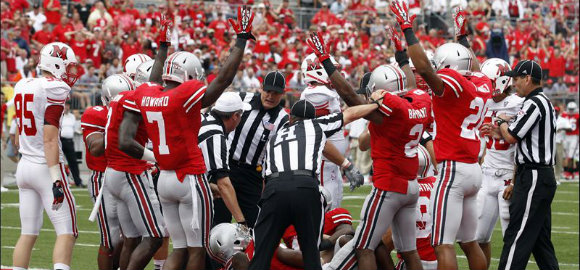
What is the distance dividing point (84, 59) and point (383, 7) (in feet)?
34.3

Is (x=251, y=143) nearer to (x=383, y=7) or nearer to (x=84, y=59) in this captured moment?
(x=84, y=59)

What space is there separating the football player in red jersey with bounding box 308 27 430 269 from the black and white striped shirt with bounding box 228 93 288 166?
1512 millimetres

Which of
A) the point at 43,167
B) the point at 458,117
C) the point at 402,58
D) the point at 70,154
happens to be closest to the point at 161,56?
the point at 43,167

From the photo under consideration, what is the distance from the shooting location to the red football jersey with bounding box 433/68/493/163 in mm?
7816

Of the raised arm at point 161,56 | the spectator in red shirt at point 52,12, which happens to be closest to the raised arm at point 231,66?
the raised arm at point 161,56

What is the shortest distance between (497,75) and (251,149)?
2.47 metres

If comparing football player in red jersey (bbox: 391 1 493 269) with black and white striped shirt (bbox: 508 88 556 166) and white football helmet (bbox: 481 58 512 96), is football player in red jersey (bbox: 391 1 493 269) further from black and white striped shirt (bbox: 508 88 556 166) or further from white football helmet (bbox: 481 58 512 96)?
white football helmet (bbox: 481 58 512 96)

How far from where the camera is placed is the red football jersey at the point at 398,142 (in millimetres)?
7285

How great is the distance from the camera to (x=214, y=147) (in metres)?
8.20

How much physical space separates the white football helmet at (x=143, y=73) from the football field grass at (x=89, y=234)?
2.49 metres

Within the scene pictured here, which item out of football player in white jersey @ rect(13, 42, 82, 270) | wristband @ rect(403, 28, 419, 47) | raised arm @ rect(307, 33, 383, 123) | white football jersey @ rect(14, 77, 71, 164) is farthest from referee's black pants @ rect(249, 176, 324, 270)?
white football jersey @ rect(14, 77, 71, 164)

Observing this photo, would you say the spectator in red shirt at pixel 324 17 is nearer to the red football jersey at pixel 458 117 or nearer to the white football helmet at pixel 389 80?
the red football jersey at pixel 458 117

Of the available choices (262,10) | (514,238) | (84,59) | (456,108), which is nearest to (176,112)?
(456,108)

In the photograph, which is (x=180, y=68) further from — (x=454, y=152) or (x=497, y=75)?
(x=497, y=75)
